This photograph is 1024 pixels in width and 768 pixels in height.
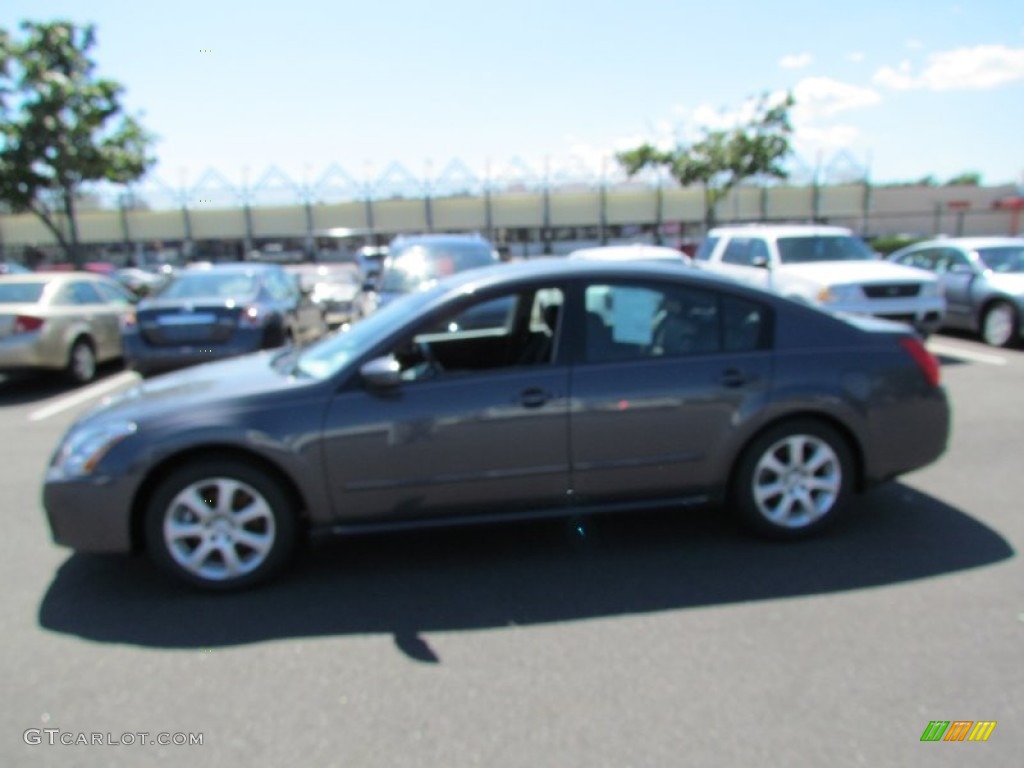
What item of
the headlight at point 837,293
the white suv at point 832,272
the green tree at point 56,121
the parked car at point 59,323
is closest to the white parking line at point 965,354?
the white suv at point 832,272

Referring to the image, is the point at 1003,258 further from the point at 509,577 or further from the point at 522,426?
the point at 509,577

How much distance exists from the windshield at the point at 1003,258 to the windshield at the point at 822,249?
6.73ft

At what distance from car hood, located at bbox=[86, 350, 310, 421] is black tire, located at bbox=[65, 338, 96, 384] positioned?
6077mm

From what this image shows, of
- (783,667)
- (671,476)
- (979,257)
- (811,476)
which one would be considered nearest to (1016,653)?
(783,667)

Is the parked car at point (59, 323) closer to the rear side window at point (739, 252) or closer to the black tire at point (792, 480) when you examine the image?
the black tire at point (792, 480)

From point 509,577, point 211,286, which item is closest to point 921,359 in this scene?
point 509,577

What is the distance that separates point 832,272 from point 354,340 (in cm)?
737

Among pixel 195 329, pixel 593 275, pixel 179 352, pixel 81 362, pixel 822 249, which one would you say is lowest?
pixel 81 362

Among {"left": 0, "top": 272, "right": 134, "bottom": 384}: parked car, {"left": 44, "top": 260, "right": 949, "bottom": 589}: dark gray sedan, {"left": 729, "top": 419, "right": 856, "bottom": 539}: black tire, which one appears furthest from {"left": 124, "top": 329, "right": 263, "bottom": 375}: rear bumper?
{"left": 729, "top": 419, "right": 856, "bottom": 539}: black tire

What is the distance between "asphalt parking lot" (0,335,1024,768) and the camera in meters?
2.50

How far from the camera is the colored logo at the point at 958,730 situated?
2.46 m

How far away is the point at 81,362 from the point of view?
9.38 metres

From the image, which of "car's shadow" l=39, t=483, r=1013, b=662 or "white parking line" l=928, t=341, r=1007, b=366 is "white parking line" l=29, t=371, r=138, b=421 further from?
"white parking line" l=928, t=341, r=1007, b=366

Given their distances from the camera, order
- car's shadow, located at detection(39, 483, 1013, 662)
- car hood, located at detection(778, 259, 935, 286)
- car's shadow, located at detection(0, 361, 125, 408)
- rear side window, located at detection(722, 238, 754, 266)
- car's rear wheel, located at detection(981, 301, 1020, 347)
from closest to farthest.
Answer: car's shadow, located at detection(39, 483, 1013, 662) → car's shadow, located at detection(0, 361, 125, 408) → car hood, located at detection(778, 259, 935, 286) → car's rear wheel, located at detection(981, 301, 1020, 347) → rear side window, located at detection(722, 238, 754, 266)
